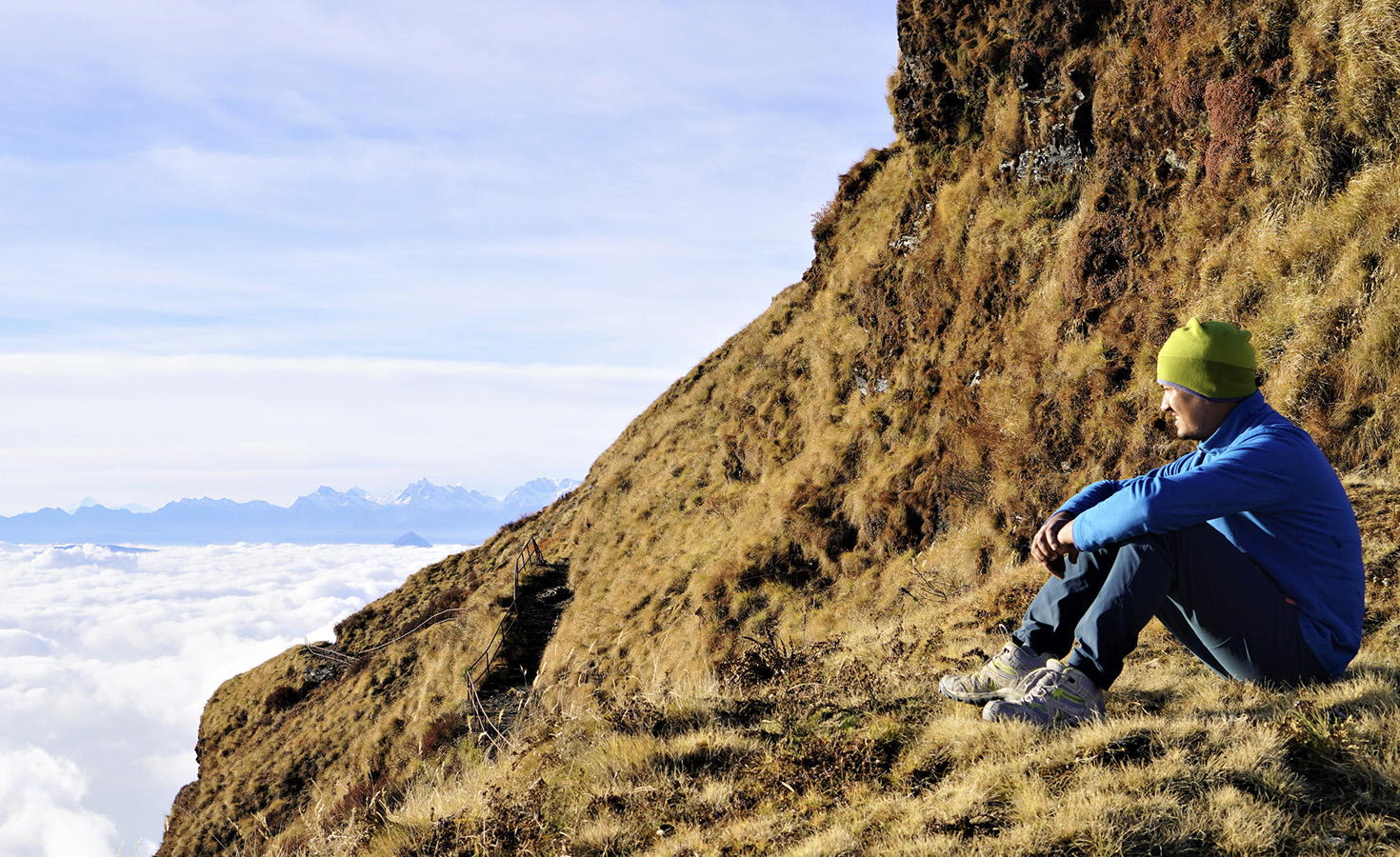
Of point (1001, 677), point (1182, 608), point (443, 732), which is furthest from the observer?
point (443, 732)

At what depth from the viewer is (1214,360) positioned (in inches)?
168

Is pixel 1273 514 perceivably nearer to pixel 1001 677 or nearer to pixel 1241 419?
pixel 1241 419

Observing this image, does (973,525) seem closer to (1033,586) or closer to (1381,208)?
(1033,586)

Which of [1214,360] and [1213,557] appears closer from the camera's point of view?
[1213,557]

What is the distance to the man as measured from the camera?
3.97 meters

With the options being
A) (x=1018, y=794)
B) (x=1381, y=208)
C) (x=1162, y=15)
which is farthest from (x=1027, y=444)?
(x=1018, y=794)

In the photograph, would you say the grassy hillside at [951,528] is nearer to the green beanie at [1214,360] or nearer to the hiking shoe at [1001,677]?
the hiking shoe at [1001,677]

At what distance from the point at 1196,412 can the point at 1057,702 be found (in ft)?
5.81

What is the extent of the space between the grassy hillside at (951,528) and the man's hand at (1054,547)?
2.92 feet

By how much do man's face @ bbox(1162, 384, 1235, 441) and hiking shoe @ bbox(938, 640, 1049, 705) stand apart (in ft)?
5.06

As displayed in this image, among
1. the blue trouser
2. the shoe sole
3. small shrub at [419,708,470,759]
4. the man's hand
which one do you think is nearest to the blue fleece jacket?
the blue trouser

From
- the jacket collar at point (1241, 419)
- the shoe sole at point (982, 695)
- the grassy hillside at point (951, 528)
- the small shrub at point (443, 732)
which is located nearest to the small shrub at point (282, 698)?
the grassy hillside at point (951, 528)

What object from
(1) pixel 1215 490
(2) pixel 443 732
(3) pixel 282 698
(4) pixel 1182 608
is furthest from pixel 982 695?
(3) pixel 282 698

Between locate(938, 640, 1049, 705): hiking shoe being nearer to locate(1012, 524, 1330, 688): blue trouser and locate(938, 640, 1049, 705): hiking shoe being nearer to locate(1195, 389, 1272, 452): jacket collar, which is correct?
locate(1012, 524, 1330, 688): blue trouser
